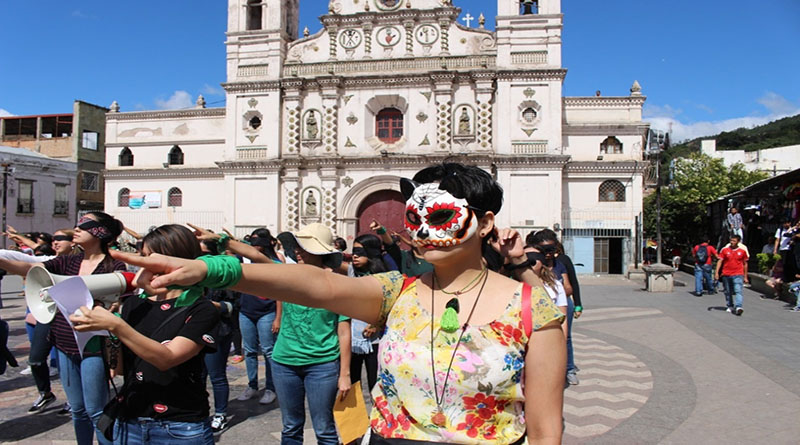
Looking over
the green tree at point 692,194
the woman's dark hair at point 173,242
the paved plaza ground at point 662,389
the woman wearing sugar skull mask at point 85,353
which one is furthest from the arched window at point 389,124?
the woman's dark hair at point 173,242

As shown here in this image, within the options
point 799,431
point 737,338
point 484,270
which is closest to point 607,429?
point 799,431

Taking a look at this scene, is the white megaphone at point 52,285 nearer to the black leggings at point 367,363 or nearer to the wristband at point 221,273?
the wristband at point 221,273

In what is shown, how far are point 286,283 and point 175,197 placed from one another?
28.0 m

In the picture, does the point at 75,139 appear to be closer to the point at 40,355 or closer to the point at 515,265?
the point at 40,355

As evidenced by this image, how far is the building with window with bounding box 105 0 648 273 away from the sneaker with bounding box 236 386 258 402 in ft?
57.5

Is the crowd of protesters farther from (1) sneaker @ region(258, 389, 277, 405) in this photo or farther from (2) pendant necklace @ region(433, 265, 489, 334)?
(1) sneaker @ region(258, 389, 277, 405)

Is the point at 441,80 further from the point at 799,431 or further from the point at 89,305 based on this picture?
the point at 89,305

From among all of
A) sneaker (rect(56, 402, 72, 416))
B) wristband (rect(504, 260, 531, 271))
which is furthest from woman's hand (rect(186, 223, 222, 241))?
sneaker (rect(56, 402, 72, 416))

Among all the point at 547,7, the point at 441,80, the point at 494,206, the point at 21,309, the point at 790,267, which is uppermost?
the point at 547,7

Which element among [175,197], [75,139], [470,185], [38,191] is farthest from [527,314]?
[75,139]

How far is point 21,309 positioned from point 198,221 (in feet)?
43.4

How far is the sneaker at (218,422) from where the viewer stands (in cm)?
529

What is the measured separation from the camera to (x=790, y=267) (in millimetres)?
14500

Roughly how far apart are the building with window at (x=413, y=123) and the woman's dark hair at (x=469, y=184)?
2120cm
